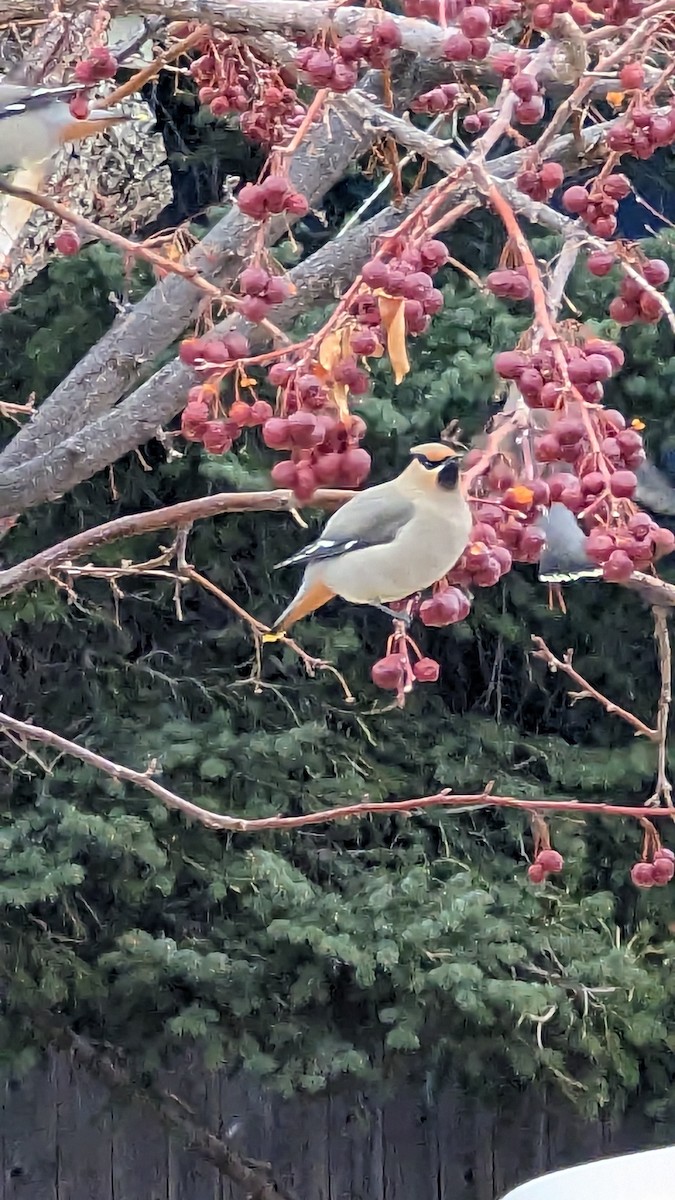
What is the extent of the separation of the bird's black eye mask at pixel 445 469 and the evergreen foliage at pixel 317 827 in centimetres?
165

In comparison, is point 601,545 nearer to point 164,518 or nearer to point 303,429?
point 303,429

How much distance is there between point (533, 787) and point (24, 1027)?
1.29 m

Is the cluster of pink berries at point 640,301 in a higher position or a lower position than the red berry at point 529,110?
lower

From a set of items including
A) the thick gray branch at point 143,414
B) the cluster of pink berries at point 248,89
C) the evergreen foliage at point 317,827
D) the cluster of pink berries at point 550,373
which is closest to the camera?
the cluster of pink berries at point 550,373

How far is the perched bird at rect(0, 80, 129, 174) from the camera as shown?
142 cm

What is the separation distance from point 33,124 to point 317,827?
2096 millimetres

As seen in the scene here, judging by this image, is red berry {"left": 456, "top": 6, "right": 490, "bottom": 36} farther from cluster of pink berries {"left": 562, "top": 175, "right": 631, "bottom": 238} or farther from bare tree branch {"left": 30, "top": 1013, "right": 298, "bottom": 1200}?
bare tree branch {"left": 30, "top": 1013, "right": 298, "bottom": 1200}

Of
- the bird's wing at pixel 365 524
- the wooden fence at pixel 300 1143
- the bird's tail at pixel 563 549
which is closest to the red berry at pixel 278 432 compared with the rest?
the bird's wing at pixel 365 524

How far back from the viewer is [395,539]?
1.14m

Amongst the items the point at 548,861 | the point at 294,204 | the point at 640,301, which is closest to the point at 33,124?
the point at 294,204

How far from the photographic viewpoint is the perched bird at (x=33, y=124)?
1.42 meters

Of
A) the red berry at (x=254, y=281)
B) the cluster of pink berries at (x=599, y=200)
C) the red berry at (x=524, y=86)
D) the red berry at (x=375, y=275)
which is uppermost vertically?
the red berry at (x=524, y=86)

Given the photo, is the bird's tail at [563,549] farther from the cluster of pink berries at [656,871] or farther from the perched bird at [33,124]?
the perched bird at [33,124]

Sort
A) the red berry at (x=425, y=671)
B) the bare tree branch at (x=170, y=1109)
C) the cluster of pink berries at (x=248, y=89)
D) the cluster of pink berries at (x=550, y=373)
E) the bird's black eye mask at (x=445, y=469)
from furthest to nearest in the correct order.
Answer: the bare tree branch at (x=170, y=1109)
the cluster of pink berries at (x=248, y=89)
the bird's black eye mask at (x=445, y=469)
the red berry at (x=425, y=671)
the cluster of pink berries at (x=550, y=373)
